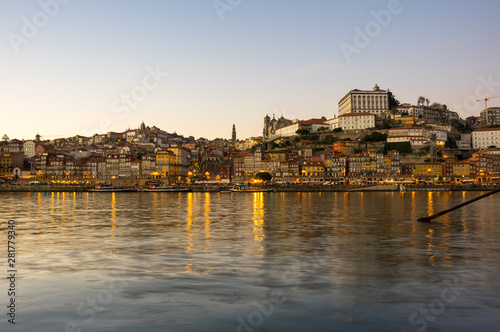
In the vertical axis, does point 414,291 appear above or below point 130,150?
below

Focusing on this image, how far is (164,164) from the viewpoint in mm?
121250

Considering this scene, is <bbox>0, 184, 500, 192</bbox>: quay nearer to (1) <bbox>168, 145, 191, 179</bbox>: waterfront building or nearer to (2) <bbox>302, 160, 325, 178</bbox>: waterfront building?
(2) <bbox>302, 160, 325, 178</bbox>: waterfront building

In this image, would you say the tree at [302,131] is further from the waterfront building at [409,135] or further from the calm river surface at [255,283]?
the calm river surface at [255,283]

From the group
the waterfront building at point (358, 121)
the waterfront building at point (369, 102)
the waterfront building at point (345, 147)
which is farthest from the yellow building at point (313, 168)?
the waterfront building at point (369, 102)

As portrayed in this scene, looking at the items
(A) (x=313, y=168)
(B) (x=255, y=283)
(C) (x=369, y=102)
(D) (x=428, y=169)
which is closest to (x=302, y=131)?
(C) (x=369, y=102)

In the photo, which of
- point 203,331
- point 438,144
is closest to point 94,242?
point 203,331

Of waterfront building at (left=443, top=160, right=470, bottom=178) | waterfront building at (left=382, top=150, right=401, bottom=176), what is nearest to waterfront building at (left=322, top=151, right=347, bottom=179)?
waterfront building at (left=382, top=150, right=401, bottom=176)

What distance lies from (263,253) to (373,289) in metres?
5.74

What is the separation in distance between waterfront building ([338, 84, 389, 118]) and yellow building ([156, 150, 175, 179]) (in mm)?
61966

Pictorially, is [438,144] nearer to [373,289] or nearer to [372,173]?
[372,173]

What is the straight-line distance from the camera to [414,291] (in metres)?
10.2

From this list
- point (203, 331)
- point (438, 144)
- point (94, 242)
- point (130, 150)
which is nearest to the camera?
point (203, 331)

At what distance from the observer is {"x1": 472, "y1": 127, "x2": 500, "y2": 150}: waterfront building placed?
134m

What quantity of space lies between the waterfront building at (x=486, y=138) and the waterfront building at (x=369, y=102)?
2781 centimetres
